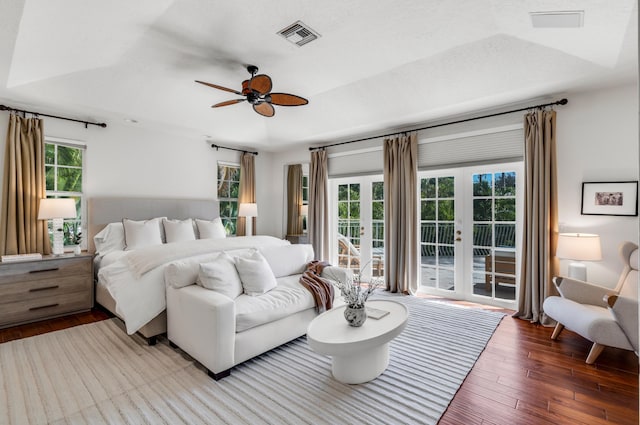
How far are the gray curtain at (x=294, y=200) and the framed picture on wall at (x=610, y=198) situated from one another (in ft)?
14.1

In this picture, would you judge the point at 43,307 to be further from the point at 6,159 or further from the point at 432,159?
the point at 432,159

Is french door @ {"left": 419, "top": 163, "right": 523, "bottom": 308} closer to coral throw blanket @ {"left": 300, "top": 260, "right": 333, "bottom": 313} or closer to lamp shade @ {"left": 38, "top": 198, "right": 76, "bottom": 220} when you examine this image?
coral throw blanket @ {"left": 300, "top": 260, "right": 333, "bottom": 313}

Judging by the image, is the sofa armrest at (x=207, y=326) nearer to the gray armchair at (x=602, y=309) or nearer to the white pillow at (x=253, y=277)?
the white pillow at (x=253, y=277)

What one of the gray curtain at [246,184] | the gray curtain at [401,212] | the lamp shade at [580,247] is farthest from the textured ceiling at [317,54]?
the gray curtain at [246,184]

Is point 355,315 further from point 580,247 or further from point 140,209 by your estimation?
point 140,209

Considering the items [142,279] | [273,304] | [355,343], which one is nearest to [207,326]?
[273,304]

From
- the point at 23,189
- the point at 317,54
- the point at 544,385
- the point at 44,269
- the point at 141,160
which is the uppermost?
the point at 317,54

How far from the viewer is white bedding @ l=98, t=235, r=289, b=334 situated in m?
2.69

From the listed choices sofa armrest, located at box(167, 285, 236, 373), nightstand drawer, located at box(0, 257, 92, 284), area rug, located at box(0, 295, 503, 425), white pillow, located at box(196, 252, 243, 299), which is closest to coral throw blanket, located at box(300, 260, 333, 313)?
area rug, located at box(0, 295, 503, 425)

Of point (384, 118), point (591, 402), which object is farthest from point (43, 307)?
point (591, 402)

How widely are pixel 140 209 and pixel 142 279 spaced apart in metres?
2.10

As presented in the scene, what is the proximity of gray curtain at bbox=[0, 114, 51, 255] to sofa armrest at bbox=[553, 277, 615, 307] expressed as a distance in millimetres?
5769

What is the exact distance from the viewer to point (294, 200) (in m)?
6.10

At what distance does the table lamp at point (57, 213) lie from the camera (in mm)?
3493
